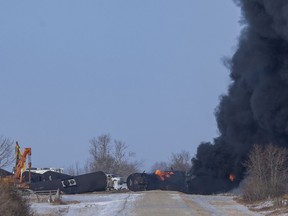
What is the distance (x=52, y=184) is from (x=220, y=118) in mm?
20053

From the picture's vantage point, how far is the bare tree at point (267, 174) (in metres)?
62.5

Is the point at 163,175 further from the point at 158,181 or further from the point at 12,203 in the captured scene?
the point at 12,203

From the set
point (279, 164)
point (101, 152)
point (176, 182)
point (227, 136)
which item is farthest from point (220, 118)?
point (101, 152)

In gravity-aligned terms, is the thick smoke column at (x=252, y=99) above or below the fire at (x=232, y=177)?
above

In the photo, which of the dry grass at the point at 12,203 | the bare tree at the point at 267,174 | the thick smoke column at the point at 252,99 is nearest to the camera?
the dry grass at the point at 12,203

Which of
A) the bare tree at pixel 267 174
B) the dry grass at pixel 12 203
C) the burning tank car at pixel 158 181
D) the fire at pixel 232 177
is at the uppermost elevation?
the burning tank car at pixel 158 181

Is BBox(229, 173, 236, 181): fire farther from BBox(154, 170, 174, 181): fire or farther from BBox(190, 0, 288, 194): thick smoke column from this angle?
BBox(154, 170, 174, 181): fire

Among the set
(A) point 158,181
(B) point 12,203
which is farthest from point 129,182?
(B) point 12,203

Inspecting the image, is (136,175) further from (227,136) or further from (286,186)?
(286,186)

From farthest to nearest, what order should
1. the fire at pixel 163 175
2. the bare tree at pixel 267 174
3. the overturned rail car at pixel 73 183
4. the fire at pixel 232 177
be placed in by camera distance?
the fire at pixel 163 175 < the overturned rail car at pixel 73 183 < the fire at pixel 232 177 < the bare tree at pixel 267 174

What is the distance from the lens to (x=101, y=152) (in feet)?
493

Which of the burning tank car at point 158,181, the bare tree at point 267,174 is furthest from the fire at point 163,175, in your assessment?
the bare tree at point 267,174

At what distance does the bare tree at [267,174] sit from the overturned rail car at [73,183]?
24586mm

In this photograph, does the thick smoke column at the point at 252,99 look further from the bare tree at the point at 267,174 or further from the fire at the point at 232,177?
the bare tree at the point at 267,174
